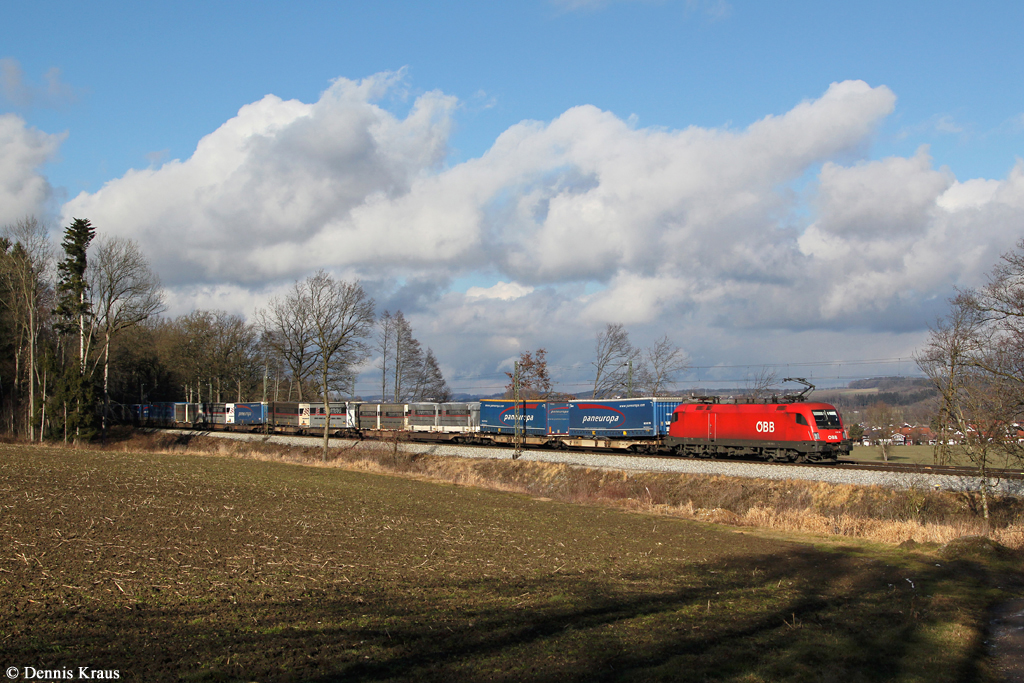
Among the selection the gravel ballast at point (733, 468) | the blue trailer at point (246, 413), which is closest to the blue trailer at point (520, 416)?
the gravel ballast at point (733, 468)

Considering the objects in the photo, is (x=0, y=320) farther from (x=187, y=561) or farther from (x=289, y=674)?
(x=289, y=674)

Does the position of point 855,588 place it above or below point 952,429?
below

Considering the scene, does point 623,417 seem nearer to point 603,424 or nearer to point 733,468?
point 603,424

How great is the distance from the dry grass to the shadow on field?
33.1 feet

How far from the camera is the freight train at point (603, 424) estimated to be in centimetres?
3697

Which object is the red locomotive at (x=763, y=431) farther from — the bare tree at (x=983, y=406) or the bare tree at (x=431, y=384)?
the bare tree at (x=431, y=384)

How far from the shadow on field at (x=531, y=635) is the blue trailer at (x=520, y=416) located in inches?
1432

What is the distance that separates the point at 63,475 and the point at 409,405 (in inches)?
1480

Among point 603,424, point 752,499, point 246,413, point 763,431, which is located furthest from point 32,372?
point 763,431

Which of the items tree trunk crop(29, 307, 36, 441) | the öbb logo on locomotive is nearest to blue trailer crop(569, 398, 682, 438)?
the öbb logo on locomotive

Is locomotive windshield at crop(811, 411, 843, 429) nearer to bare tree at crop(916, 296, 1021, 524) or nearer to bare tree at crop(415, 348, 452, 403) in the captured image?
bare tree at crop(916, 296, 1021, 524)

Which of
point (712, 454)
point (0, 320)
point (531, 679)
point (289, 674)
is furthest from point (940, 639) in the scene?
point (0, 320)

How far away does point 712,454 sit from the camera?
134 feet

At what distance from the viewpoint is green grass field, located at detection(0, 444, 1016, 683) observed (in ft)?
26.2
